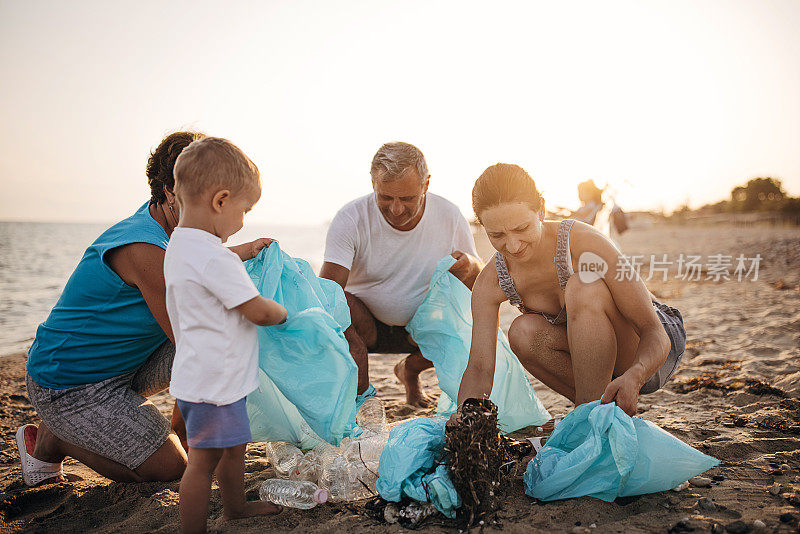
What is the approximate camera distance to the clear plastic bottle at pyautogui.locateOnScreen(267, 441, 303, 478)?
2.54 meters

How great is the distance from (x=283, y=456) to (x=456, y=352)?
3.70ft

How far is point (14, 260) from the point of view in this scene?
16375 millimetres

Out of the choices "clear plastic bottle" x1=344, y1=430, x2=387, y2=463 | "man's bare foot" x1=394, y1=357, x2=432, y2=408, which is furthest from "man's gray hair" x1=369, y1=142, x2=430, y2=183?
"clear plastic bottle" x1=344, y1=430, x2=387, y2=463

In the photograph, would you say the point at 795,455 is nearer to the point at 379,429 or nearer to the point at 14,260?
the point at 379,429

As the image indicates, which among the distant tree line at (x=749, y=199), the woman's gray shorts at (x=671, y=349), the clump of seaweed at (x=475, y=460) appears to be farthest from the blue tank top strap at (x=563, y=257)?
the distant tree line at (x=749, y=199)

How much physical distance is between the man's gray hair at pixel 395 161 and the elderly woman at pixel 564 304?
850 millimetres

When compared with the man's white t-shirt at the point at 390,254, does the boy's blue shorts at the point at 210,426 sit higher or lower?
lower

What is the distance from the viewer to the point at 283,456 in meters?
2.65

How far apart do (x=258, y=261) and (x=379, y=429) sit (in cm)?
111

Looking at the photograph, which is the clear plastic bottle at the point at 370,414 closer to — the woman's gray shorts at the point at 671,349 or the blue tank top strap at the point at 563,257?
the blue tank top strap at the point at 563,257

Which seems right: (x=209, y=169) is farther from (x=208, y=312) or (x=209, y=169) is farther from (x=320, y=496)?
(x=320, y=496)

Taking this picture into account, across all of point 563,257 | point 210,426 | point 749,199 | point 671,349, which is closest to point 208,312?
point 210,426

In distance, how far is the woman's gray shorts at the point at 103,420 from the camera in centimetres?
244

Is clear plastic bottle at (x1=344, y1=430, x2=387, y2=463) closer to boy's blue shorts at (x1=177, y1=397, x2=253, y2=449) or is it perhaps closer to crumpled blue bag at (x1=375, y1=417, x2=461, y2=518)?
crumpled blue bag at (x1=375, y1=417, x2=461, y2=518)
